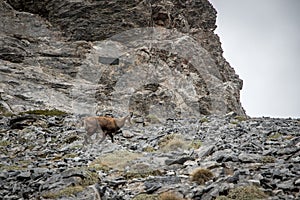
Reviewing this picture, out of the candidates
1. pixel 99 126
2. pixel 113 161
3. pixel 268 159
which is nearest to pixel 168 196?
pixel 268 159

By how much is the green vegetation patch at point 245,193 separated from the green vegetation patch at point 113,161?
579 centimetres

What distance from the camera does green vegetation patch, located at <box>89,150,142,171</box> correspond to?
44.9 ft

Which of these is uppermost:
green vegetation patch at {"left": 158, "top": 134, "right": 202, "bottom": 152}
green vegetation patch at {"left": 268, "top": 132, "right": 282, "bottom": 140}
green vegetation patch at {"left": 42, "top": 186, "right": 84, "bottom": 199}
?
green vegetation patch at {"left": 268, "top": 132, "right": 282, "bottom": 140}

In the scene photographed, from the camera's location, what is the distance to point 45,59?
47.6m

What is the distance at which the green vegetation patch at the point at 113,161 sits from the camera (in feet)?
44.9

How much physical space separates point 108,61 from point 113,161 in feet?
116

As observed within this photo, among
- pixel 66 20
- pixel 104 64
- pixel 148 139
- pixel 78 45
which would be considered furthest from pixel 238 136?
pixel 66 20

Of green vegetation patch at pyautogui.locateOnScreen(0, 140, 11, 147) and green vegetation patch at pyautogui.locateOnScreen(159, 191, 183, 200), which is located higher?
green vegetation patch at pyautogui.locateOnScreen(159, 191, 183, 200)

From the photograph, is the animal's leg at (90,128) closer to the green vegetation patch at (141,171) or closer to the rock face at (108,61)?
the green vegetation patch at (141,171)

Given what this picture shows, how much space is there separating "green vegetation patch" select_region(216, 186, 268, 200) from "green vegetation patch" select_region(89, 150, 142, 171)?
5787mm

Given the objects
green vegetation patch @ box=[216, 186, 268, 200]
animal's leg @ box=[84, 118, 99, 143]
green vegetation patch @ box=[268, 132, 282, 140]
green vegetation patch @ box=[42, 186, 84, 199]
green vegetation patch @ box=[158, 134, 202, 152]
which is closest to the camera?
green vegetation patch @ box=[216, 186, 268, 200]

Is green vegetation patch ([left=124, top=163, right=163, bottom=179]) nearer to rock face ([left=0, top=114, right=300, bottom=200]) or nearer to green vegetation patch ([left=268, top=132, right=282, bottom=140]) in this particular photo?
rock face ([left=0, top=114, right=300, bottom=200])

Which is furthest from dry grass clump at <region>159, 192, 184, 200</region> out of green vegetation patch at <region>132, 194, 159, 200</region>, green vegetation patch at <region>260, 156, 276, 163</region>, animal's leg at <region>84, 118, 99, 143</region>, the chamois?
animal's leg at <region>84, 118, 99, 143</region>

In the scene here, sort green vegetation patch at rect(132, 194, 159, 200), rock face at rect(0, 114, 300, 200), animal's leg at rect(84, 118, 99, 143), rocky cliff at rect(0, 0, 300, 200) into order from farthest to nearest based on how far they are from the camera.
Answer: animal's leg at rect(84, 118, 99, 143) < rocky cliff at rect(0, 0, 300, 200) < green vegetation patch at rect(132, 194, 159, 200) < rock face at rect(0, 114, 300, 200)
